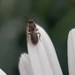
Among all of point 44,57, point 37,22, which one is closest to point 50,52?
point 44,57

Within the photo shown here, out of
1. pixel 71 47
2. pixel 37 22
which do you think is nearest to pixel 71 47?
pixel 71 47

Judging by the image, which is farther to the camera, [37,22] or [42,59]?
[37,22]

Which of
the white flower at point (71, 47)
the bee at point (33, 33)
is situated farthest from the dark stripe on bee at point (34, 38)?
the white flower at point (71, 47)

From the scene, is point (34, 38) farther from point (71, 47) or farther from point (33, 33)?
point (71, 47)

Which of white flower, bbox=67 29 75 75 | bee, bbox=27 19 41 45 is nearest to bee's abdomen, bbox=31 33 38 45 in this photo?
bee, bbox=27 19 41 45

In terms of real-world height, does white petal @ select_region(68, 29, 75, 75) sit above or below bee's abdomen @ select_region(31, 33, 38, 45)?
below

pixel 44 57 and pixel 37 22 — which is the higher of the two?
pixel 37 22

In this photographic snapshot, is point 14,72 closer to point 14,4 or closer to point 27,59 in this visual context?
point 27,59

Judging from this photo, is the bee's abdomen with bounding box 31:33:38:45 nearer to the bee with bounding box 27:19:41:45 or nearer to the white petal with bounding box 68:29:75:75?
the bee with bounding box 27:19:41:45

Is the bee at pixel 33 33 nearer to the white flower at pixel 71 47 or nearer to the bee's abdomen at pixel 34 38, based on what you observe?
the bee's abdomen at pixel 34 38

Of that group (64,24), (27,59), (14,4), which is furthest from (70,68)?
(14,4)
